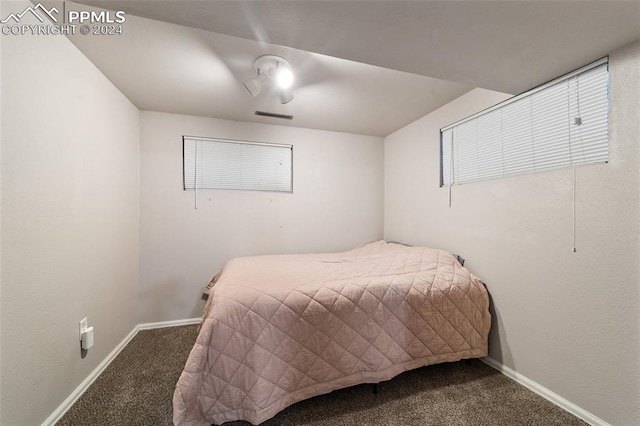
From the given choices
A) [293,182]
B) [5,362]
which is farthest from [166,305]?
[293,182]

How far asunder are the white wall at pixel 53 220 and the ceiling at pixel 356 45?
13.2 inches

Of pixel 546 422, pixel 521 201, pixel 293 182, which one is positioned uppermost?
pixel 293 182

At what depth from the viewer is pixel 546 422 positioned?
1.37 meters

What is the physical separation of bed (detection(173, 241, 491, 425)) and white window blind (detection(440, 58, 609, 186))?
0.89 meters

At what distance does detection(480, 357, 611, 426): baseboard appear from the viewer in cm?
136

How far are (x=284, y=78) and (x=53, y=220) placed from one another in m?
1.70

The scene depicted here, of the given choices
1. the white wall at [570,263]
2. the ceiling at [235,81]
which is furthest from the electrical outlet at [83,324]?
the white wall at [570,263]

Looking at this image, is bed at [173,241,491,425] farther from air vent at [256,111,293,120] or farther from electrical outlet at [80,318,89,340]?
air vent at [256,111,293,120]

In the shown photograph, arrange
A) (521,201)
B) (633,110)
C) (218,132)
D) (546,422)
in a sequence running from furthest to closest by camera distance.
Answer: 1. (218,132)
2. (521,201)
3. (546,422)
4. (633,110)

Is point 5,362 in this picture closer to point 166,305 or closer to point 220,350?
point 220,350

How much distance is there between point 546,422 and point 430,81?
240 centimetres

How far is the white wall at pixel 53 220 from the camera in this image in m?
1.13

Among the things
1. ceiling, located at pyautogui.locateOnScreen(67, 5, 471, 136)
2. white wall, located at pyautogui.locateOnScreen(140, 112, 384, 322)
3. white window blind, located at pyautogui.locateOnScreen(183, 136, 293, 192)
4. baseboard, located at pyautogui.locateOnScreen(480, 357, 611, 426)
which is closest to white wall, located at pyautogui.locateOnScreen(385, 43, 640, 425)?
baseboard, located at pyautogui.locateOnScreen(480, 357, 611, 426)

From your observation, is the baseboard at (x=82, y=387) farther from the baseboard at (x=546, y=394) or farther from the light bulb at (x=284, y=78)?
the baseboard at (x=546, y=394)
